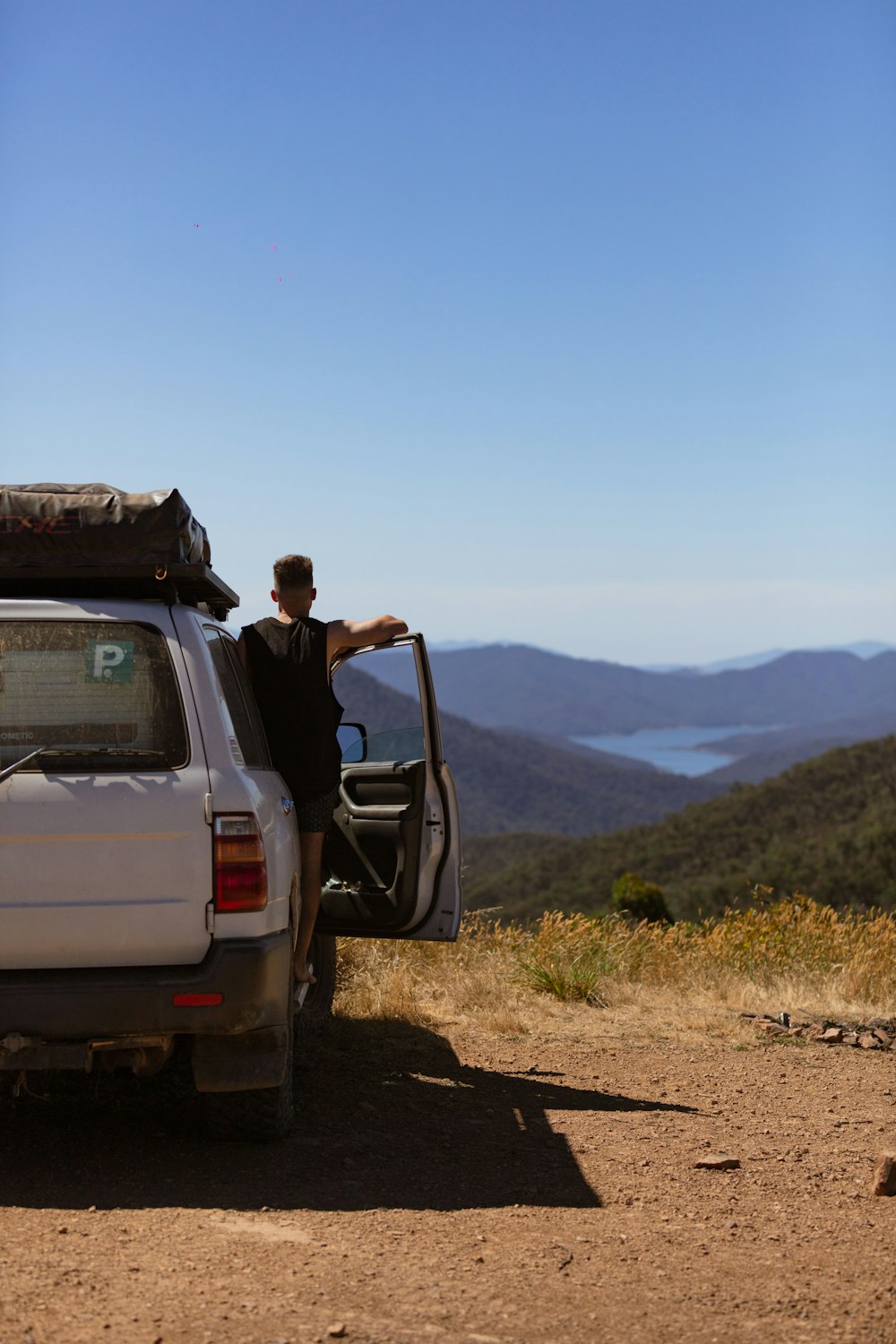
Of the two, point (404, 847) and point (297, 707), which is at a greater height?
point (297, 707)

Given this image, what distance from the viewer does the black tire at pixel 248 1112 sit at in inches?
181

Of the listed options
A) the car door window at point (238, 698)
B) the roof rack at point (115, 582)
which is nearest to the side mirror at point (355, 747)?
the car door window at point (238, 698)

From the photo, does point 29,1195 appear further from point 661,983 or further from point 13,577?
point 661,983

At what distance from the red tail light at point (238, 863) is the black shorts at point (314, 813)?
1.09 meters

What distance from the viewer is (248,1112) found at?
15.1 feet

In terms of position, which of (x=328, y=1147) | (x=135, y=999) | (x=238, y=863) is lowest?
(x=328, y=1147)

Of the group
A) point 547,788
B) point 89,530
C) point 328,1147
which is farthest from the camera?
point 547,788

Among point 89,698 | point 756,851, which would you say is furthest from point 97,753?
point 756,851

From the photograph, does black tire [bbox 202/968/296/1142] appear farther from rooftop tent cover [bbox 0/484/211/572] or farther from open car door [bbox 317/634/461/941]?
rooftop tent cover [bbox 0/484/211/572]

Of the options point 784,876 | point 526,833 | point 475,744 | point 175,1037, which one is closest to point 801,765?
point 784,876

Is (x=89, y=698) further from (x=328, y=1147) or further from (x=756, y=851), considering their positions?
(x=756, y=851)

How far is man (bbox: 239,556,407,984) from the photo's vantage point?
528cm

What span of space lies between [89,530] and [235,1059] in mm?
1800

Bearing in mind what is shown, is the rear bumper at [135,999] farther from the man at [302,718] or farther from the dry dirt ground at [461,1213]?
the man at [302,718]
